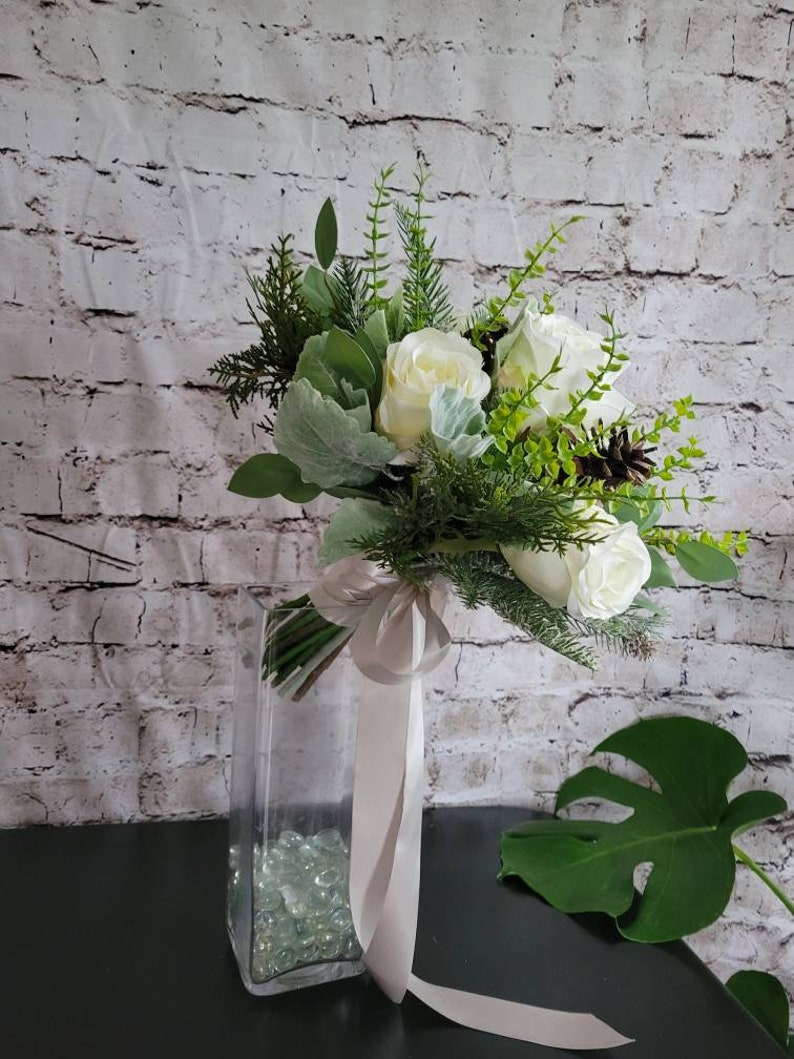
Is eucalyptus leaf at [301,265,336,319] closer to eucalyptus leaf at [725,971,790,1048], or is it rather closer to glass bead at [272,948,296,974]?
glass bead at [272,948,296,974]

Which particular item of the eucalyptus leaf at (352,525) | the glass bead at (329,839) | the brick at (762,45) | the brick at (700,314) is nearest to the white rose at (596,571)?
the eucalyptus leaf at (352,525)

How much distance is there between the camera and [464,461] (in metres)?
0.67

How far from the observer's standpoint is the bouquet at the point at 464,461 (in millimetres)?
653

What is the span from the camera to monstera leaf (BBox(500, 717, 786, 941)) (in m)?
0.93

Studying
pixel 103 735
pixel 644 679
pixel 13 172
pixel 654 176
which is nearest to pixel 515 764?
pixel 644 679

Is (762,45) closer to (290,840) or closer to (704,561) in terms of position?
(704,561)

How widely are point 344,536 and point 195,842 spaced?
0.56 meters

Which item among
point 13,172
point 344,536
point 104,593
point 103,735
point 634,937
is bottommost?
point 634,937

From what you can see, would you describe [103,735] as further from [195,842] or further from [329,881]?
[329,881]

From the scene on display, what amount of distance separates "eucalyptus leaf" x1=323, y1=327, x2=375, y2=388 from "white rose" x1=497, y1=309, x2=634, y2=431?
4.6 inches

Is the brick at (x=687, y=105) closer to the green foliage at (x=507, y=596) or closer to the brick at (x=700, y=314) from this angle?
the brick at (x=700, y=314)

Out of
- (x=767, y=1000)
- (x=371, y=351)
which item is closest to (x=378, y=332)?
(x=371, y=351)

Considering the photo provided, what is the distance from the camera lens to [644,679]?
1217mm

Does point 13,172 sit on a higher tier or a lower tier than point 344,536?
higher
